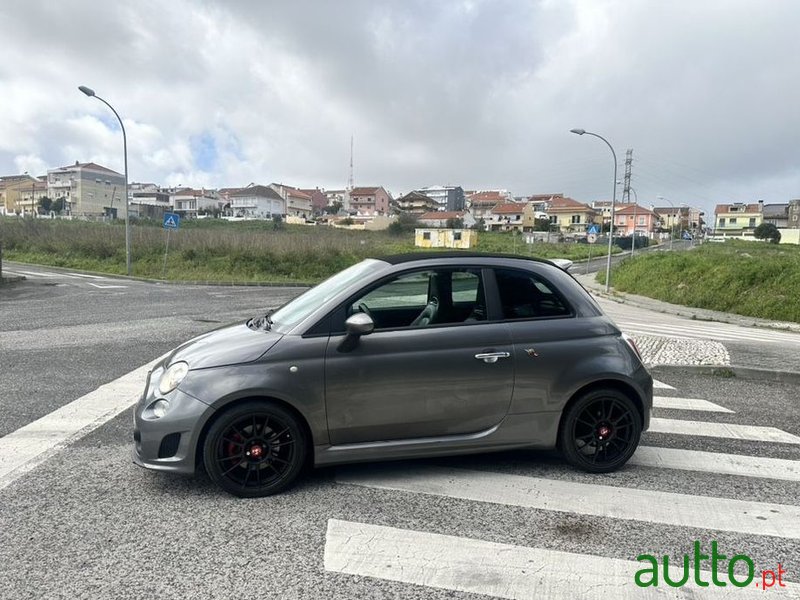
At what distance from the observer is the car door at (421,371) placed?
3.75m

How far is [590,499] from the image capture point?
376 cm

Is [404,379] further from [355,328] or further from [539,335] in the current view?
[539,335]

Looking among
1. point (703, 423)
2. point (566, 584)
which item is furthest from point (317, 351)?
point (703, 423)

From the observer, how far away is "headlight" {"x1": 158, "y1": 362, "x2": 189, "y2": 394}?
370cm

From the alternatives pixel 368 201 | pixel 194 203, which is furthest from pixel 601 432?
pixel 368 201

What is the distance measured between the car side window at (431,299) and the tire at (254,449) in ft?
3.10

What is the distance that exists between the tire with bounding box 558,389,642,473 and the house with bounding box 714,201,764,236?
143m

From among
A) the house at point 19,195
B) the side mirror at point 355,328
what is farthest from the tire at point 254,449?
the house at point 19,195

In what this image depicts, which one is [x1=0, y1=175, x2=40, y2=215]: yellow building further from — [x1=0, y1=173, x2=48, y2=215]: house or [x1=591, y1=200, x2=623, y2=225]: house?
[x1=591, y1=200, x2=623, y2=225]: house

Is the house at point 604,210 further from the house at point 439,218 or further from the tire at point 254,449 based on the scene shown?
the tire at point 254,449

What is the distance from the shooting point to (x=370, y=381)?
3748mm

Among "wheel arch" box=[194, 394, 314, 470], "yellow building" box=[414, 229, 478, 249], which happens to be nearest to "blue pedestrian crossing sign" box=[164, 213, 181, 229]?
"wheel arch" box=[194, 394, 314, 470]

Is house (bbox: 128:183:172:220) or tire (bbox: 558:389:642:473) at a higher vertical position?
house (bbox: 128:183:172:220)

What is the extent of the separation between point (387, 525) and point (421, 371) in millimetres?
1008
